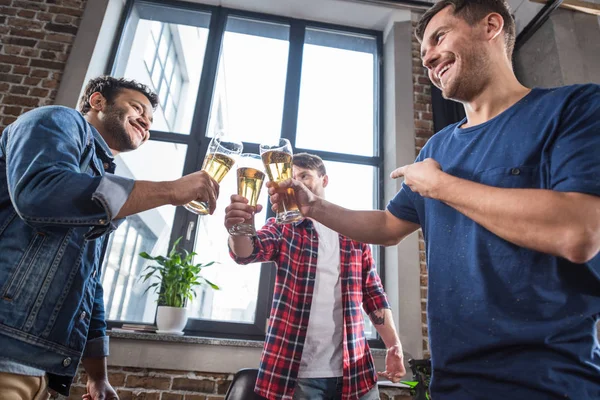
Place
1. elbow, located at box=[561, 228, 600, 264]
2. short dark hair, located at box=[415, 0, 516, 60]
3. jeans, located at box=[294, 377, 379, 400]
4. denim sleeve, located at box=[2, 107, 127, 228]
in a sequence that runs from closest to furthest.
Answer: elbow, located at box=[561, 228, 600, 264], denim sleeve, located at box=[2, 107, 127, 228], short dark hair, located at box=[415, 0, 516, 60], jeans, located at box=[294, 377, 379, 400]

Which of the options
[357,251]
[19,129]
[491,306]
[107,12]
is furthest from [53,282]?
[107,12]

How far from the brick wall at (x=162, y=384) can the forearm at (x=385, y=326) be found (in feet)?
2.36

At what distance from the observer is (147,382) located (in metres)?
2.14

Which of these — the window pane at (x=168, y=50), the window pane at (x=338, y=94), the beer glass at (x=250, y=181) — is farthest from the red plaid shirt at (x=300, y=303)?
the window pane at (x=168, y=50)

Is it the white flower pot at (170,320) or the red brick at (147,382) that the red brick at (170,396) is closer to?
the red brick at (147,382)

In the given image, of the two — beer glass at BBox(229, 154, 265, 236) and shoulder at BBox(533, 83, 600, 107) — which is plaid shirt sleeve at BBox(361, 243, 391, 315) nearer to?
beer glass at BBox(229, 154, 265, 236)

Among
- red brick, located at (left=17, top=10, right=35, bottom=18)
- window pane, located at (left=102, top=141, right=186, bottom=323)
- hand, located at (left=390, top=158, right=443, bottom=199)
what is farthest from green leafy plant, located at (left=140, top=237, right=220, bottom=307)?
red brick, located at (left=17, top=10, right=35, bottom=18)

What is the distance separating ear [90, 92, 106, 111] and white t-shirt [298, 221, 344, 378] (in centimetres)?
115

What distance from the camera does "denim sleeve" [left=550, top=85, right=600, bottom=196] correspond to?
616mm

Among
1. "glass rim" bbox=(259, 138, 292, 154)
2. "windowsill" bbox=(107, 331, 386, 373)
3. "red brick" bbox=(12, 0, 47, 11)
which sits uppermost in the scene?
"red brick" bbox=(12, 0, 47, 11)

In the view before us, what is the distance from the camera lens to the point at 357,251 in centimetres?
182

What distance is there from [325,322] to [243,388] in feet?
1.42

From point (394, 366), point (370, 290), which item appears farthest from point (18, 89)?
point (394, 366)

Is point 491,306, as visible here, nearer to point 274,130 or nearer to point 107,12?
point 274,130
